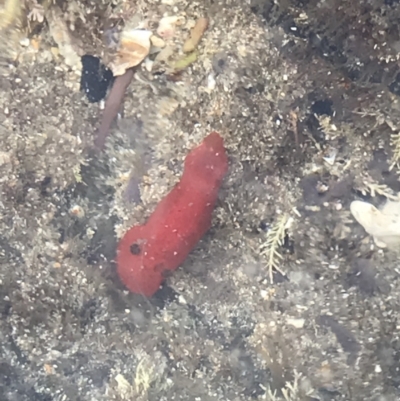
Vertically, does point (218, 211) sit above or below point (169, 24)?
below

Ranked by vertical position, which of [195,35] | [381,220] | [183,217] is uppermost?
[195,35]

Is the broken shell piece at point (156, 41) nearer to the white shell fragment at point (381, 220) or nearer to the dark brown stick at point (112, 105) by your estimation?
the dark brown stick at point (112, 105)

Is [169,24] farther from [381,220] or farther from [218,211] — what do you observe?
[381,220]

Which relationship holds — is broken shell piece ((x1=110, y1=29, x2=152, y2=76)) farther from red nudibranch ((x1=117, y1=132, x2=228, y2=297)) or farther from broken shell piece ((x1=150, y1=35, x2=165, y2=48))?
red nudibranch ((x1=117, y1=132, x2=228, y2=297))

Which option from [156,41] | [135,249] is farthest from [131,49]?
[135,249]

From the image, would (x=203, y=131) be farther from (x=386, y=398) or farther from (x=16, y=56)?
(x=386, y=398)

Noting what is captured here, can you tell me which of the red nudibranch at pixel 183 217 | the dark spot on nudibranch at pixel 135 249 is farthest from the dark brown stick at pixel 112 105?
the dark spot on nudibranch at pixel 135 249

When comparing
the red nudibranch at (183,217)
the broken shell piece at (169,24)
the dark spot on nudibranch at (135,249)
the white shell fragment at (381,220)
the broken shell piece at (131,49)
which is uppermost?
the broken shell piece at (169,24)
